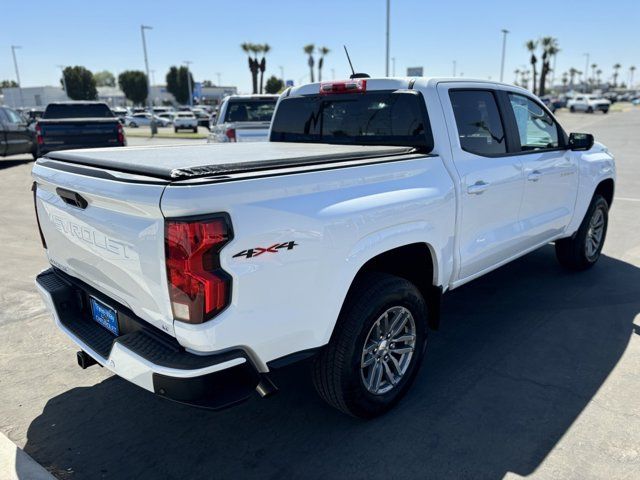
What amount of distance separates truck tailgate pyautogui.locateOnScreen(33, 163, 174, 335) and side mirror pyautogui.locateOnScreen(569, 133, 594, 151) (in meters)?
4.01

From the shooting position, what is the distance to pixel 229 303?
7.20 feet

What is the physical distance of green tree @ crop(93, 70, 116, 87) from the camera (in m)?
158

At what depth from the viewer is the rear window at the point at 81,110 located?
15.1m

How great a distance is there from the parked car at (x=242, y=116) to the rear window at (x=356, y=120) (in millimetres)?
6388

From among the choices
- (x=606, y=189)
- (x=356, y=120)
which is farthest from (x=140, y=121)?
(x=356, y=120)

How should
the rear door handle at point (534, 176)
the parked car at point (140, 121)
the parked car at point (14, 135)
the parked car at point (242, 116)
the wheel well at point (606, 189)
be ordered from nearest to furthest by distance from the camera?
the rear door handle at point (534, 176)
the wheel well at point (606, 189)
the parked car at point (242, 116)
the parked car at point (14, 135)
the parked car at point (140, 121)

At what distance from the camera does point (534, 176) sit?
13.9ft

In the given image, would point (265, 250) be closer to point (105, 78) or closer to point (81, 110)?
point (81, 110)

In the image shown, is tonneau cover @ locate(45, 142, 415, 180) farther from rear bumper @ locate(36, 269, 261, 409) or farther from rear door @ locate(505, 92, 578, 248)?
rear door @ locate(505, 92, 578, 248)

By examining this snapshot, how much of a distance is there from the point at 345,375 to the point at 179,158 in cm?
152

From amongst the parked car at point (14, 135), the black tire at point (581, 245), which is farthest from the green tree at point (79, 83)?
the black tire at point (581, 245)

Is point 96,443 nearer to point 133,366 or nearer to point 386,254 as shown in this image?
point 133,366

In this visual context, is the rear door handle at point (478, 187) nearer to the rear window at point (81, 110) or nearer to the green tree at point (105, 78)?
the rear window at point (81, 110)

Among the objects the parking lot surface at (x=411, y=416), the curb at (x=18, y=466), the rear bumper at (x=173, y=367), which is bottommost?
the parking lot surface at (x=411, y=416)
